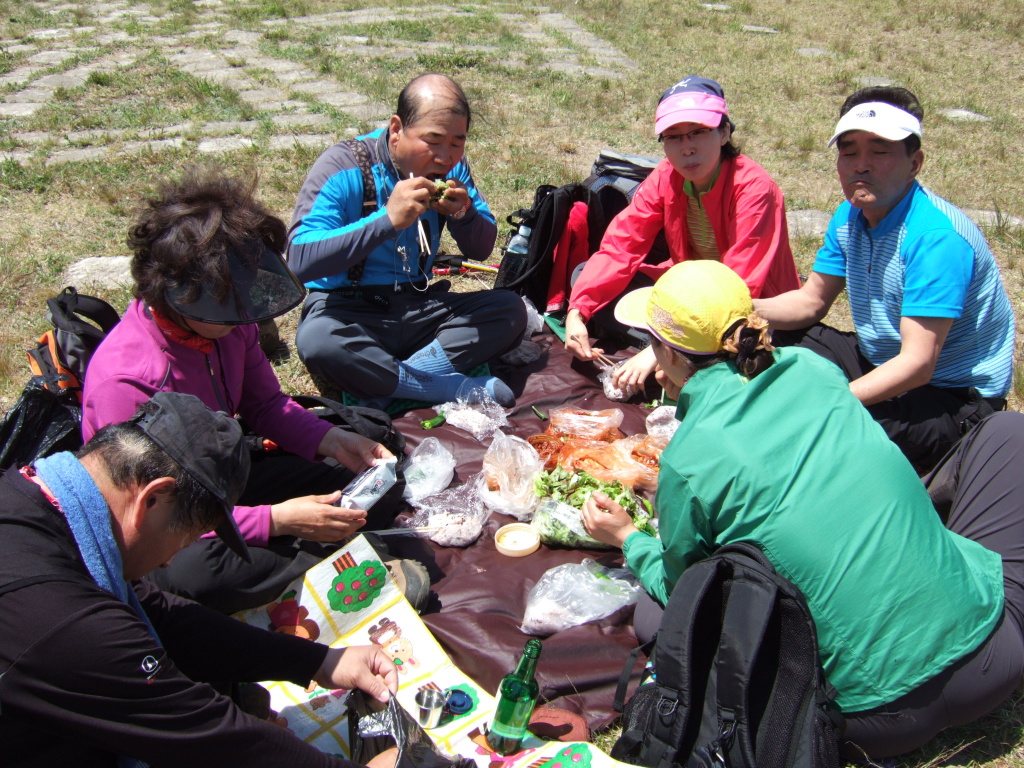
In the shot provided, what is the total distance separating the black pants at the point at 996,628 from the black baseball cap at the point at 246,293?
1.68 m

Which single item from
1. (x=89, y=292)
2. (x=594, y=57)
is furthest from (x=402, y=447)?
(x=594, y=57)

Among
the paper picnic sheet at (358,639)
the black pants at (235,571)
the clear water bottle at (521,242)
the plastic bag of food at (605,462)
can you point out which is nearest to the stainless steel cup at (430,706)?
the paper picnic sheet at (358,639)

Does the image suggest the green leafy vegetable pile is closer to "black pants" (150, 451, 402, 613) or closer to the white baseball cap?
"black pants" (150, 451, 402, 613)

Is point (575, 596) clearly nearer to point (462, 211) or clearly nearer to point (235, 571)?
point (235, 571)

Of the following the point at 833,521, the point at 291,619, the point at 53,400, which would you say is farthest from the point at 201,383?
the point at 833,521

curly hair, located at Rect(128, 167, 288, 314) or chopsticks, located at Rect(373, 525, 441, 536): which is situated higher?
curly hair, located at Rect(128, 167, 288, 314)

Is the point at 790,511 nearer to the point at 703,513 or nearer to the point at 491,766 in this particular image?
the point at 703,513

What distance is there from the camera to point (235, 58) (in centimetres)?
974

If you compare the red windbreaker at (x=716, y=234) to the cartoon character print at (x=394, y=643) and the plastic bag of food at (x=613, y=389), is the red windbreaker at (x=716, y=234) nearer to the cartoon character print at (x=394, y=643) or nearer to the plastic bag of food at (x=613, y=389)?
the plastic bag of food at (x=613, y=389)

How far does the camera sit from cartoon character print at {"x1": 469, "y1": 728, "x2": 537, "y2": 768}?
220cm

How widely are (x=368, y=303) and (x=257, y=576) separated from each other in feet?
6.36

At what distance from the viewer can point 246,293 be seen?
8.73 ft

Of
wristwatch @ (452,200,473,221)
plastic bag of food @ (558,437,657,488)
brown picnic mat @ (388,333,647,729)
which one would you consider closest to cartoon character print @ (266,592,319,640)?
brown picnic mat @ (388,333,647,729)

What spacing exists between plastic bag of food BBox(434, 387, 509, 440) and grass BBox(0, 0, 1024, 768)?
92cm
